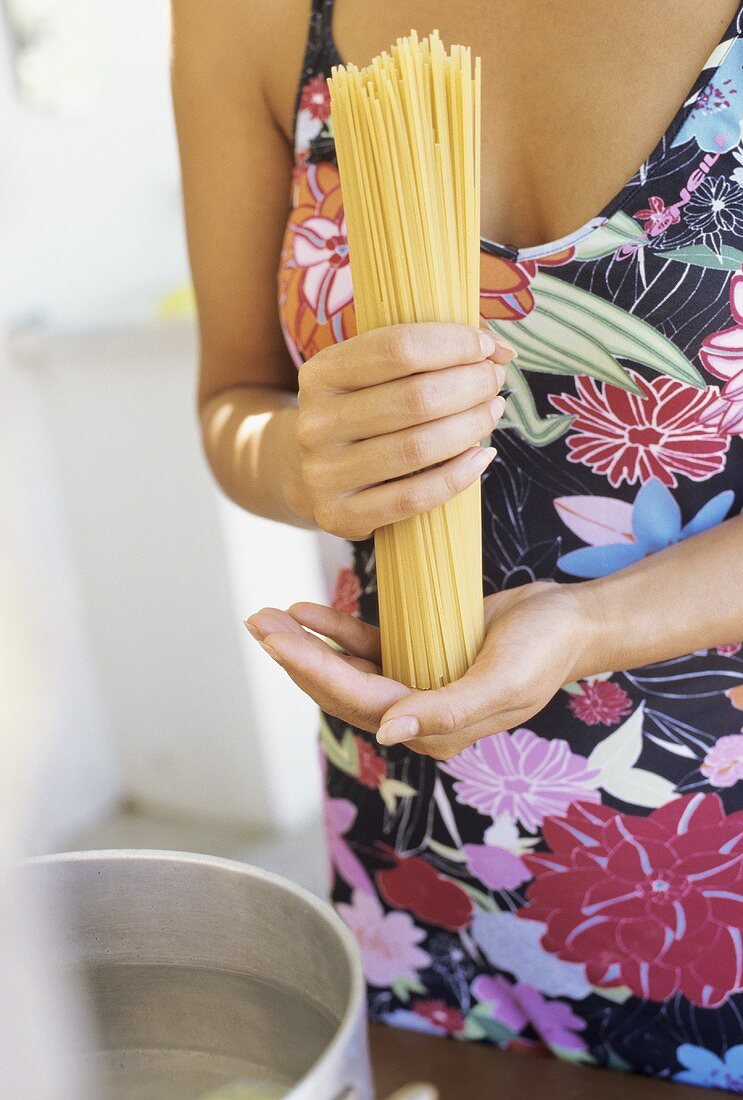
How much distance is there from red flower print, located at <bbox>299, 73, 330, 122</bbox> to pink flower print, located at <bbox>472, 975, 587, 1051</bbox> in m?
0.57

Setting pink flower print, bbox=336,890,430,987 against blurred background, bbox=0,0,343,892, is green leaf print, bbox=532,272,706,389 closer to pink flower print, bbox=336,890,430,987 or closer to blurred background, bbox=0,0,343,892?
pink flower print, bbox=336,890,430,987

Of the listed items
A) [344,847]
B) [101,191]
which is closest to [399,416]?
[344,847]

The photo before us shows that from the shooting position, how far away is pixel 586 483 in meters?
0.69

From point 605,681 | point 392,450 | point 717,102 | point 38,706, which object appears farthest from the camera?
point 605,681

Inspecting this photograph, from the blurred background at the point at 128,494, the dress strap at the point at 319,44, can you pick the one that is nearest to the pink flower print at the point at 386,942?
the dress strap at the point at 319,44

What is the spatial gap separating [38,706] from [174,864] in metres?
0.08

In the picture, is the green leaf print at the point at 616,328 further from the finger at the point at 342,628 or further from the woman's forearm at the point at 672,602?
the finger at the point at 342,628

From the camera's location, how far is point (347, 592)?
2.63 feet

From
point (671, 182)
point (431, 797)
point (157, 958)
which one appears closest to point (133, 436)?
point (431, 797)

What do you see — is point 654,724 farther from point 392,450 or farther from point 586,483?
point 392,450

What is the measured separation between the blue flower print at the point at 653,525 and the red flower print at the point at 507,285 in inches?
5.1

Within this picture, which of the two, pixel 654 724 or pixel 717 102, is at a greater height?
pixel 717 102

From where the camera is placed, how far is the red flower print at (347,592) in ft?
2.59

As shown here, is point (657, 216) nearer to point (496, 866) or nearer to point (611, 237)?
point (611, 237)
